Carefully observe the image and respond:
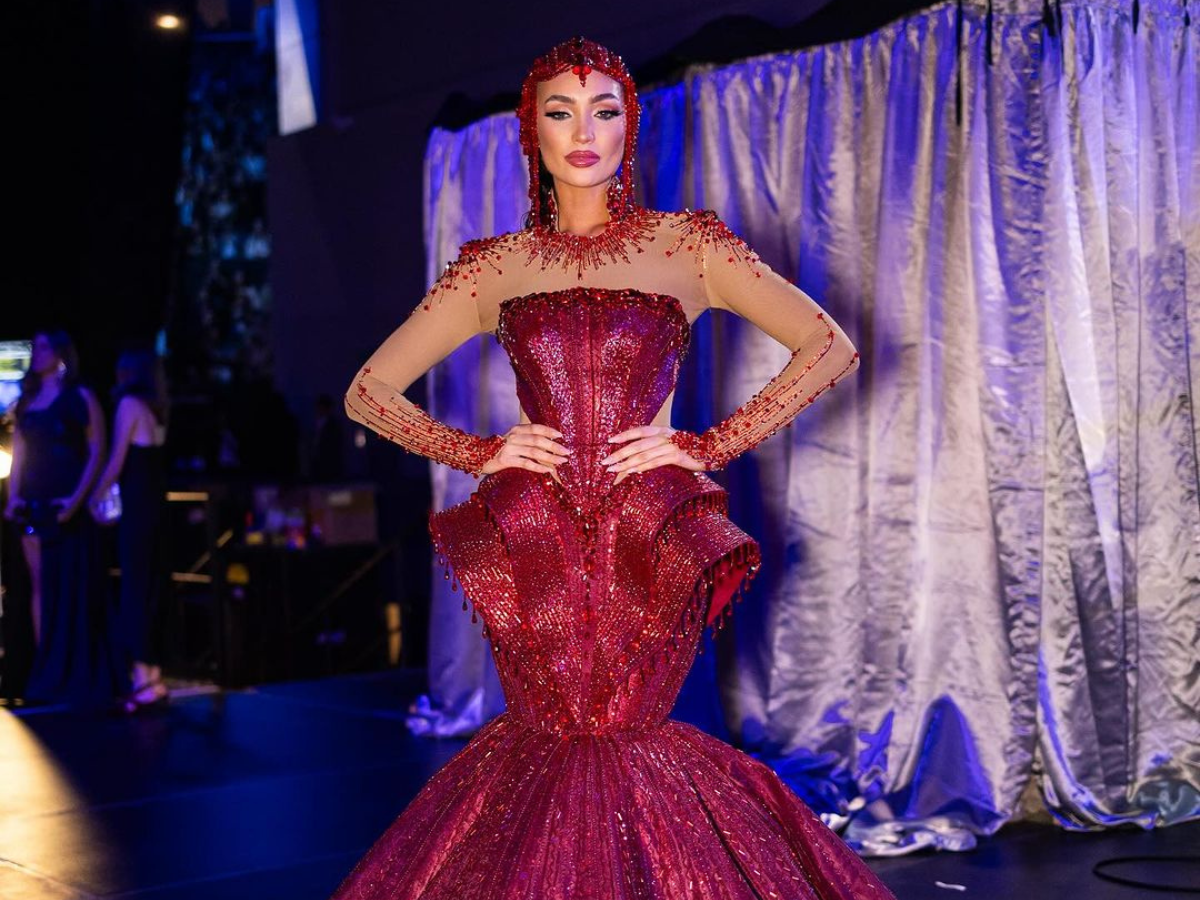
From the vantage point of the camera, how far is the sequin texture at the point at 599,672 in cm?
238

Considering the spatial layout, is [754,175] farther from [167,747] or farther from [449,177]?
[167,747]

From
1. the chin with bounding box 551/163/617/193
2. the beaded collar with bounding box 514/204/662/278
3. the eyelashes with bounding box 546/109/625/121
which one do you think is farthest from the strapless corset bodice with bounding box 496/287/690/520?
the eyelashes with bounding box 546/109/625/121

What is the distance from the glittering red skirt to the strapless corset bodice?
3.9 inches

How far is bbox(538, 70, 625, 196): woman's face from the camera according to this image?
2711mm

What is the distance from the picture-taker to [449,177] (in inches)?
248

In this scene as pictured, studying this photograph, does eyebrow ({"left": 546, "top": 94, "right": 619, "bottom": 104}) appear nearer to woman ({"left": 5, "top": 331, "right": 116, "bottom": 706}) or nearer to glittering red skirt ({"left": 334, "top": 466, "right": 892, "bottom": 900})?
glittering red skirt ({"left": 334, "top": 466, "right": 892, "bottom": 900})

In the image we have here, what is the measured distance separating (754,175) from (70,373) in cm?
346

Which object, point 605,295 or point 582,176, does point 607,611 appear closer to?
point 605,295

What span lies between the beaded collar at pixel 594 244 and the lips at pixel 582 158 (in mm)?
112

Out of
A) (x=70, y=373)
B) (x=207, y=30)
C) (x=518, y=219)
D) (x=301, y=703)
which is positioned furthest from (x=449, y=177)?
(x=207, y=30)

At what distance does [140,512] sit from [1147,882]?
181 inches

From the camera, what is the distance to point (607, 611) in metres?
2.51

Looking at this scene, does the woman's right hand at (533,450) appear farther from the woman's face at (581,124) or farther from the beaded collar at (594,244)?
the woman's face at (581,124)

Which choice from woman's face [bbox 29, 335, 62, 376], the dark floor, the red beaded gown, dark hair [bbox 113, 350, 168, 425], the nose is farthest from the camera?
woman's face [bbox 29, 335, 62, 376]
